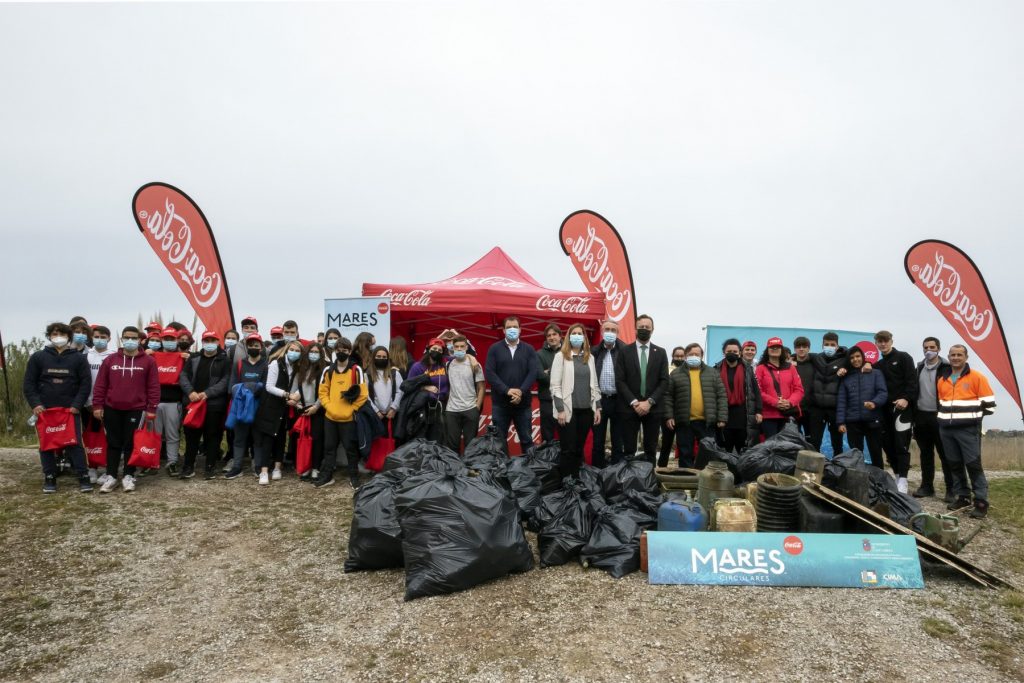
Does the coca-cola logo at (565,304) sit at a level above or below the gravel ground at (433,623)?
above

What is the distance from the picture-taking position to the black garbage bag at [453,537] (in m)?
3.95

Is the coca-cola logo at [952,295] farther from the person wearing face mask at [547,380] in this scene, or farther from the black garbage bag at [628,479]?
the black garbage bag at [628,479]

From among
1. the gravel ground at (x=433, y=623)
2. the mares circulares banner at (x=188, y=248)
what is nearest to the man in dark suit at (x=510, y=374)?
the gravel ground at (x=433, y=623)

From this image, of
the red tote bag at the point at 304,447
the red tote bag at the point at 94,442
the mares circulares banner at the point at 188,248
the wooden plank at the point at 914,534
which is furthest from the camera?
the mares circulares banner at the point at 188,248

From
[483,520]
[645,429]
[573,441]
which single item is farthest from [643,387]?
[483,520]

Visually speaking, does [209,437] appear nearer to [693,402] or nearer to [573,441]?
[573,441]

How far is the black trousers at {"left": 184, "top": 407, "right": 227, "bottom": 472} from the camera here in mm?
7148

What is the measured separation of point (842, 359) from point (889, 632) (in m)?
4.44

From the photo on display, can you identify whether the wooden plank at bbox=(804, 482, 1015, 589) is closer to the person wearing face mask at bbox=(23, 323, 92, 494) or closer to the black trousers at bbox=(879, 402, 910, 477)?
the black trousers at bbox=(879, 402, 910, 477)

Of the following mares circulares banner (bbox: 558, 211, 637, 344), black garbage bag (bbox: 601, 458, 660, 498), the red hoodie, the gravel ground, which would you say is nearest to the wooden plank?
the gravel ground

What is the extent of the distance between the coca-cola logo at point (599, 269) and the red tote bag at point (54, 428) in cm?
833

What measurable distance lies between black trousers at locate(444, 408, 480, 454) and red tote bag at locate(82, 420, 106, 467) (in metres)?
3.87

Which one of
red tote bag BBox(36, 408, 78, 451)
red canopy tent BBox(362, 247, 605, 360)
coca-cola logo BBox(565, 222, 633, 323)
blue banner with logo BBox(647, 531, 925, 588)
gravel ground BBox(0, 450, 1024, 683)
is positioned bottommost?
gravel ground BBox(0, 450, 1024, 683)

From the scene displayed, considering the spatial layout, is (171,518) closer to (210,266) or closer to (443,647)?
(443,647)
